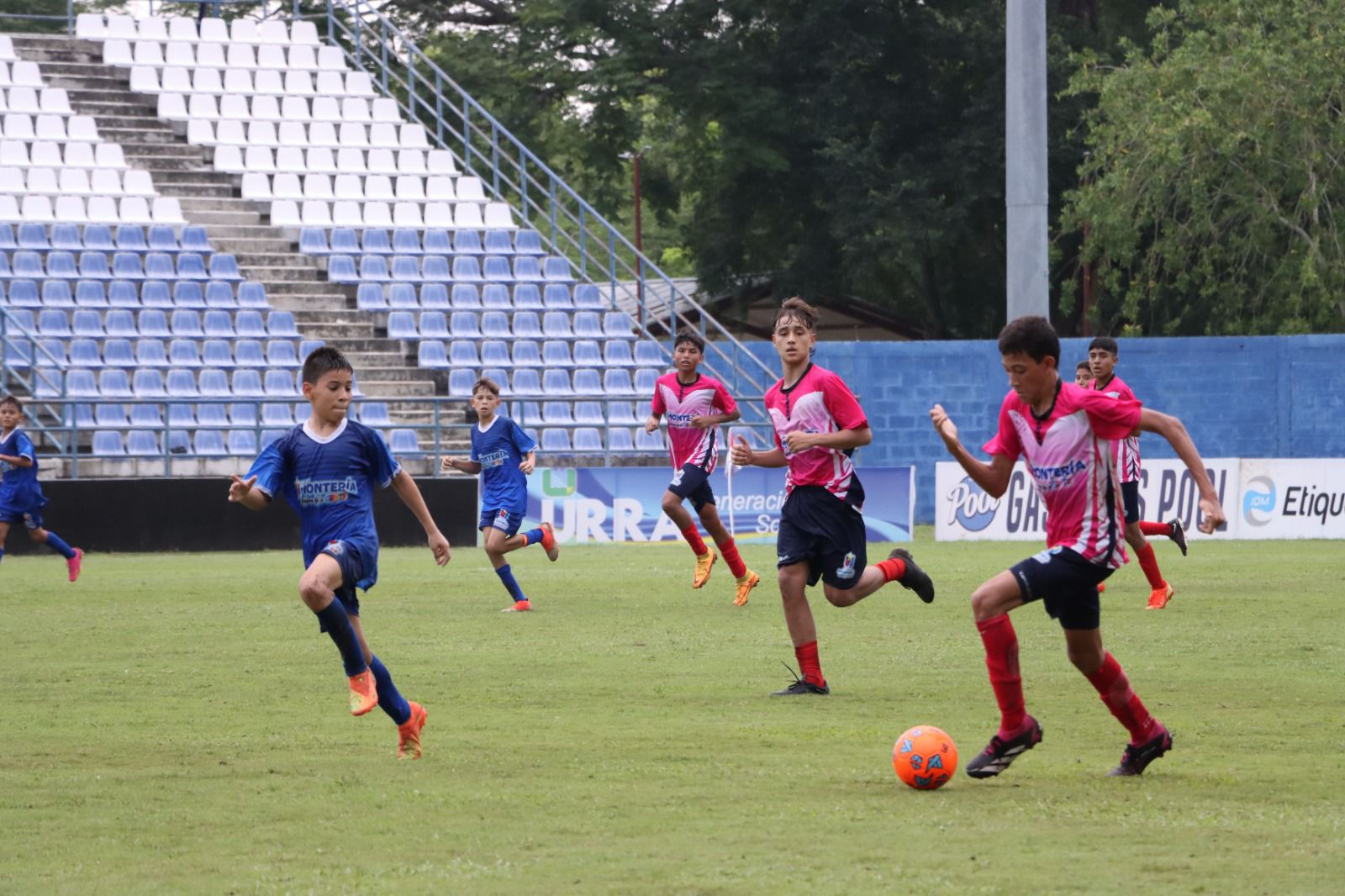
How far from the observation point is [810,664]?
10.2 metres

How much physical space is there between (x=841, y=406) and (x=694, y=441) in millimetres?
6180

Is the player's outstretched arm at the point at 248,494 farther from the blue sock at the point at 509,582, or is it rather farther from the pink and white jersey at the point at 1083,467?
the blue sock at the point at 509,582

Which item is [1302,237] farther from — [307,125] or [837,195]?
[307,125]

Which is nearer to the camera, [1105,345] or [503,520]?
[1105,345]

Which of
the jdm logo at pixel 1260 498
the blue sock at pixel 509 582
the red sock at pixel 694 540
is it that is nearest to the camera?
the blue sock at pixel 509 582

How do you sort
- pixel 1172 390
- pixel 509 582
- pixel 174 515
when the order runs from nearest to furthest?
pixel 509 582, pixel 174 515, pixel 1172 390

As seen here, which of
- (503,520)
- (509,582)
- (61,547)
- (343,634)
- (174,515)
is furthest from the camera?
(174,515)

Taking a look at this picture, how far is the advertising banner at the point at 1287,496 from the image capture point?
25.4 metres

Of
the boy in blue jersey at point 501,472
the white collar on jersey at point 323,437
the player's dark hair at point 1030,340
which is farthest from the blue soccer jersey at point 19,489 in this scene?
the player's dark hair at point 1030,340

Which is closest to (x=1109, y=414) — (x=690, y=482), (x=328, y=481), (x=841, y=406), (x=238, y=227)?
(x=841, y=406)

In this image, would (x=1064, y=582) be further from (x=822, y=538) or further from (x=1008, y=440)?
(x=822, y=538)

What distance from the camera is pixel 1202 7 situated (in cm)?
3447

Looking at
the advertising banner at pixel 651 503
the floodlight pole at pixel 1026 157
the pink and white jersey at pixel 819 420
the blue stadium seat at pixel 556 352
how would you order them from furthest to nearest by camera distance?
the blue stadium seat at pixel 556 352 → the advertising banner at pixel 651 503 → the floodlight pole at pixel 1026 157 → the pink and white jersey at pixel 819 420

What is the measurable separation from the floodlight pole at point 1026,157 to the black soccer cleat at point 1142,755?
1522 cm
